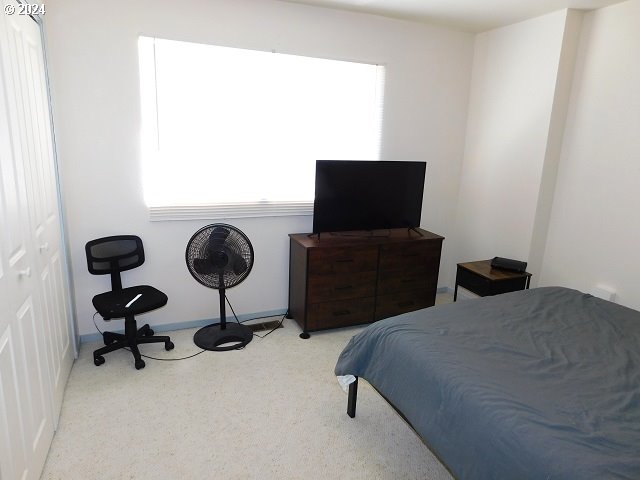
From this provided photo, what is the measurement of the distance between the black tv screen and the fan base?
39.0 inches

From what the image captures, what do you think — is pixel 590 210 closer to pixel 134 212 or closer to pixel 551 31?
pixel 551 31

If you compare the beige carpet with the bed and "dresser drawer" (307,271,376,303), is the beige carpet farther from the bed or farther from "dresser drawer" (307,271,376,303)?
"dresser drawer" (307,271,376,303)

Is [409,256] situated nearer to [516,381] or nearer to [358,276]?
[358,276]

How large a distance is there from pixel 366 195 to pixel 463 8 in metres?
1.56

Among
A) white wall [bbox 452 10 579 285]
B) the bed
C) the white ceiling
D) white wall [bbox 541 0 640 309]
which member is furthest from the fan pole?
white wall [bbox 541 0 640 309]

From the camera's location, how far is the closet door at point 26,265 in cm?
154

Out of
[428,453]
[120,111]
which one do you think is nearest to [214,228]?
[120,111]

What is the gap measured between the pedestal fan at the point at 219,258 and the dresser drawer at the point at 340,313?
57 centimetres

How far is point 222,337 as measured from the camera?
3137 millimetres

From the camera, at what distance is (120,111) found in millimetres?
2807

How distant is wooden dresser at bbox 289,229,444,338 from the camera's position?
10.4 feet

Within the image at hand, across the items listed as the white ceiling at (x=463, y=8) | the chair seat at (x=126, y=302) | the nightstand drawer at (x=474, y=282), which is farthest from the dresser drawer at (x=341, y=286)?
the white ceiling at (x=463, y=8)
